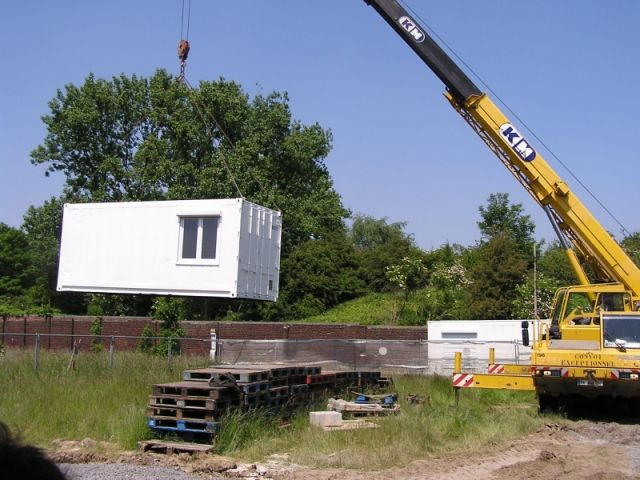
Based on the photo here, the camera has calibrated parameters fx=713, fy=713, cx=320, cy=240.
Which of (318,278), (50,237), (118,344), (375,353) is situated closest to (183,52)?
(375,353)

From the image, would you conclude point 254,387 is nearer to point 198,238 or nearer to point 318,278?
point 198,238

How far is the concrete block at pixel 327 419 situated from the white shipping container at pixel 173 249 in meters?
5.49

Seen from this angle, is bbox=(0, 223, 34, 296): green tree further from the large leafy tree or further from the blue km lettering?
the blue km lettering

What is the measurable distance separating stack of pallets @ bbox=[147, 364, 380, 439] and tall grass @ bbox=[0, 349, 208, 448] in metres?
0.60

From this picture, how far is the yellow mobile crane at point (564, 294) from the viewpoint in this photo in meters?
14.2

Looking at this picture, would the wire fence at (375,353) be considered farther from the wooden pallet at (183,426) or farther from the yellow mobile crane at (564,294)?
the wooden pallet at (183,426)

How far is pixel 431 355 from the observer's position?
83.4ft

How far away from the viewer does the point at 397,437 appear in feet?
39.5

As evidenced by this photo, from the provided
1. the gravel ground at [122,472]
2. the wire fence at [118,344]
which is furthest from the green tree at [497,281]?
the gravel ground at [122,472]

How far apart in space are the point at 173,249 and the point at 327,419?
308 inches

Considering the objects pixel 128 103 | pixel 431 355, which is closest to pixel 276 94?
pixel 128 103

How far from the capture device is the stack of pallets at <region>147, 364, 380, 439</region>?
38.1ft

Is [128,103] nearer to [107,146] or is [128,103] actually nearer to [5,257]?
Result: [107,146]

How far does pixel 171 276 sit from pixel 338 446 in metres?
9.08
